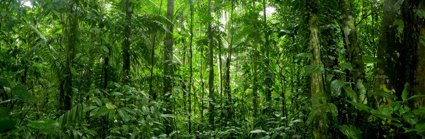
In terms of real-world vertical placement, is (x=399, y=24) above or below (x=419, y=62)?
above

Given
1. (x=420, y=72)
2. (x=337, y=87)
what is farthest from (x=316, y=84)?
(x=420, y=72)

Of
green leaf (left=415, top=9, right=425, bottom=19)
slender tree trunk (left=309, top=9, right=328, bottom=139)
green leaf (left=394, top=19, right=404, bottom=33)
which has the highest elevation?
green leaf (left=415, top=9, right=425, bottom=19)

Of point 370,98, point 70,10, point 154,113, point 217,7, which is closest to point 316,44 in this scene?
point 370,98

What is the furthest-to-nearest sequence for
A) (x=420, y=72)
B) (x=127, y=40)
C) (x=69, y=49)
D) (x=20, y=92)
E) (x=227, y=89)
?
(x=227, y=89) → (x=127, y=40) → (x=69, y=49) → (x=420, y=72) → (x=20, y=92)

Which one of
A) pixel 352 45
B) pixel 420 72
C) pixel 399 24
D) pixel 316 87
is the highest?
pixel 399 24

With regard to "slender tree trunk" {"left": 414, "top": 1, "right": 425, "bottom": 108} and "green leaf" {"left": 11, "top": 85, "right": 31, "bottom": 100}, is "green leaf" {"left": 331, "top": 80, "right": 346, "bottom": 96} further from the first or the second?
"green leaf" {"left": 11, "top": 85, "right": 31, "bottom": 100}

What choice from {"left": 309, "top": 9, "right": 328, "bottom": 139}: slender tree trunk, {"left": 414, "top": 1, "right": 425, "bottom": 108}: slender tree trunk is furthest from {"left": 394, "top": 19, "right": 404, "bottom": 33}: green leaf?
{"left": 309, "top": 9, "right": 328, "bottom": 139}: slender tree trunk

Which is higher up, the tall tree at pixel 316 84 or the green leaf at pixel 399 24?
the green leaf at pixel 399 24

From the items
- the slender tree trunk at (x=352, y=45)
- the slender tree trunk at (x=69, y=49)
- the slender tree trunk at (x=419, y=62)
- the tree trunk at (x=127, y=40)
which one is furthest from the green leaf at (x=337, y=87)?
the tree trunk at (x=127, y=40)

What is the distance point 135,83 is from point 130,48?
1.79 ft

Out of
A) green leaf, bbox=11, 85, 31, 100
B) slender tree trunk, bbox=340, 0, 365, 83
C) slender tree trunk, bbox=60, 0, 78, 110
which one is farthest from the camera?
slender tree trunk, bbox=60, 0, 78, 110

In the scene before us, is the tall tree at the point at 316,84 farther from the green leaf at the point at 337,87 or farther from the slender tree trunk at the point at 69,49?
the slender tree trunk at the point at 69,49

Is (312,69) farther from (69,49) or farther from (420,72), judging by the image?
(69,49)

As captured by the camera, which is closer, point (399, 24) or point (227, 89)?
point (399, 24)
